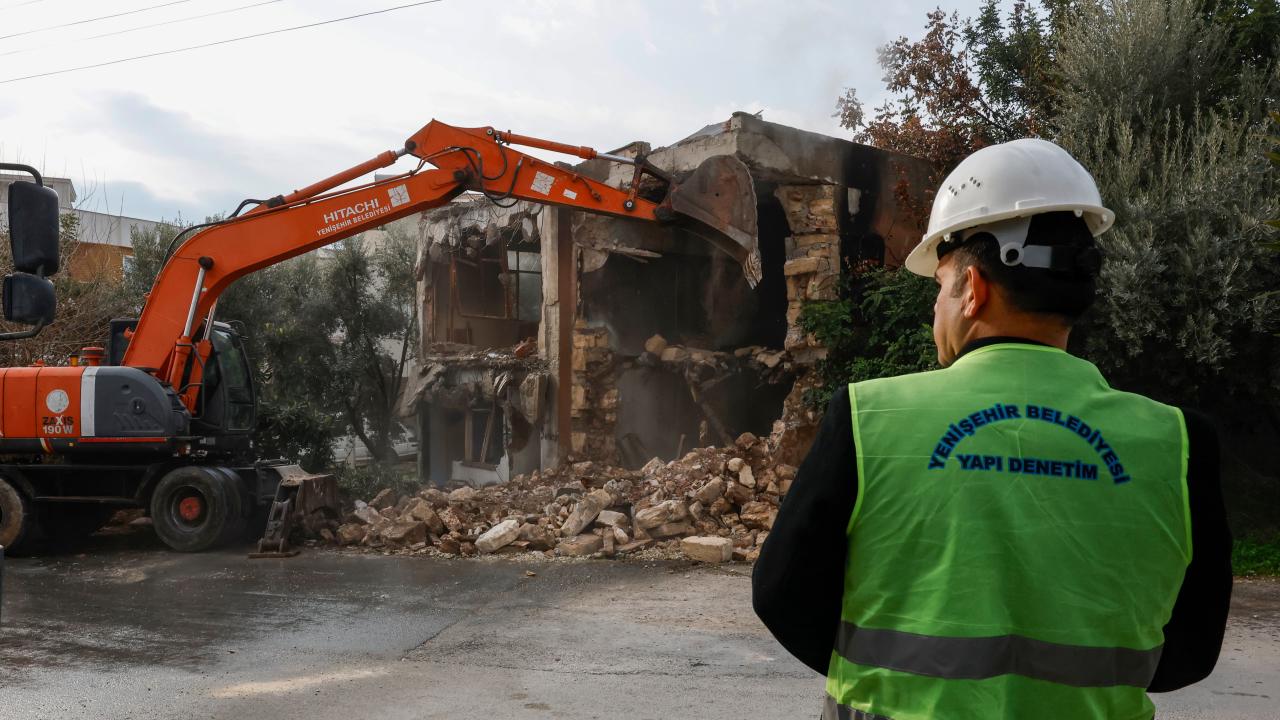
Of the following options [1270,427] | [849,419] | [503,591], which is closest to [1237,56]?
[1270,427]

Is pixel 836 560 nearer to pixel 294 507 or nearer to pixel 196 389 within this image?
pixel 294 507

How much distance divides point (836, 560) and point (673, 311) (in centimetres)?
1377

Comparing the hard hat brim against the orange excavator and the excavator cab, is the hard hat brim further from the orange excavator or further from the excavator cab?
the excavator cab

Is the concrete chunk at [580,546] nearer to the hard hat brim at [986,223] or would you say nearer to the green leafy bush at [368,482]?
the green leafy bush at [368,482]

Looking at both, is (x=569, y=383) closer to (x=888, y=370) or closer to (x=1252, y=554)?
(x=888, y=370)

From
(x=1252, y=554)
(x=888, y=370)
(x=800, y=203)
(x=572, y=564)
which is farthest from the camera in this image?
(x=800, y=203)

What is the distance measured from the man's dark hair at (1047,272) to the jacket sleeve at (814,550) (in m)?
0.34

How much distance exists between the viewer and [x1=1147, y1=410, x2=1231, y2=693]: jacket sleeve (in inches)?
58.5

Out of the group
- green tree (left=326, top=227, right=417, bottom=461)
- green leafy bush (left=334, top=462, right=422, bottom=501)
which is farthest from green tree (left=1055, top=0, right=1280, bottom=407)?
green tree (left=326, top=227, right=417, bottom=461)

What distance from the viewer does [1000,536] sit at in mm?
1385

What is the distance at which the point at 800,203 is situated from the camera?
11.9 meters

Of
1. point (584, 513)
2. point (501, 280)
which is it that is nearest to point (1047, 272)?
point (584, 513)

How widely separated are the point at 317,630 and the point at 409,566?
2357mm

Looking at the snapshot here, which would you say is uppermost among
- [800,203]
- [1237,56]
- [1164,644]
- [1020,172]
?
[1237,56]
